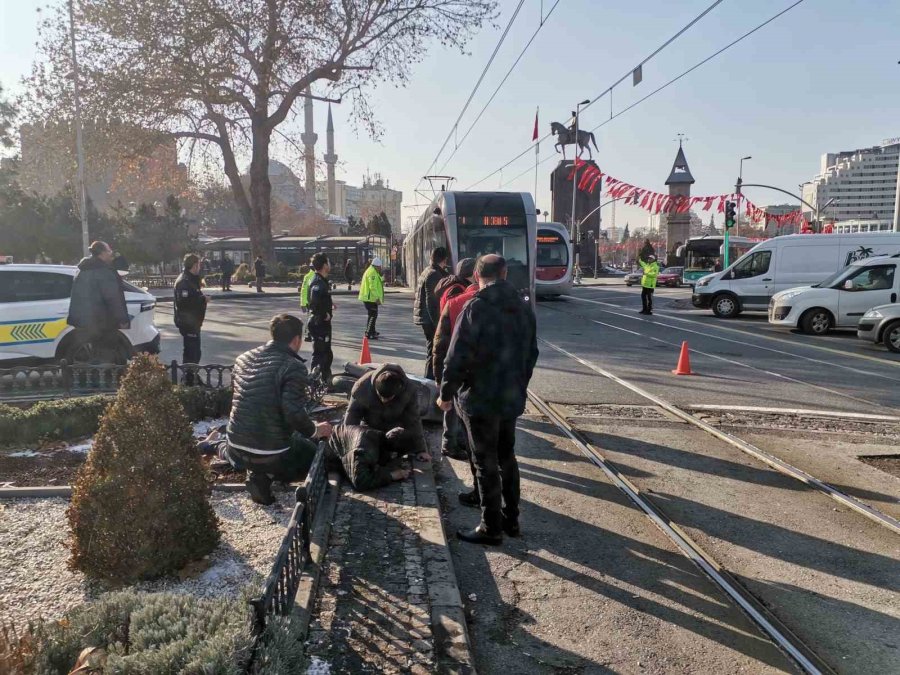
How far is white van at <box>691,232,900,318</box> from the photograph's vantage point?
1862 centimetres

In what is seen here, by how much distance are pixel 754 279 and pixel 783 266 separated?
91 cm

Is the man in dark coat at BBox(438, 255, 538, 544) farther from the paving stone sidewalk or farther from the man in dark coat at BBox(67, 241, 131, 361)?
the man in dark coat at BBox(67, 241, 131, 361)

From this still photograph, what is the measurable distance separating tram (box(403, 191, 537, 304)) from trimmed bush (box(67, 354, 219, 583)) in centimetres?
1196

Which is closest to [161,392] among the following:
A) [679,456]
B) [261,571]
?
[261,571]

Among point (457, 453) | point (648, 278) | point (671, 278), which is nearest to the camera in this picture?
point (457, 453)

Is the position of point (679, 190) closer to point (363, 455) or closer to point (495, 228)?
point (495, 228)

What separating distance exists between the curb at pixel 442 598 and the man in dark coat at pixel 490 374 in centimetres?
33

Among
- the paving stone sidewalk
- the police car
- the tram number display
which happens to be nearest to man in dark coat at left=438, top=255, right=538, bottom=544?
the paving stone sidewalk

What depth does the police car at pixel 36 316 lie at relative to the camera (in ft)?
29.3

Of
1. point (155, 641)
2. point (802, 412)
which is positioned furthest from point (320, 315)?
point (155, 641)

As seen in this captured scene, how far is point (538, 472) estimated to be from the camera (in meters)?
5.77

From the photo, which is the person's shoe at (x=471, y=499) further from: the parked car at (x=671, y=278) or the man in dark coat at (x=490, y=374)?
the parked car at (x=671, y=278)

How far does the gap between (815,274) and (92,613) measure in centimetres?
2071

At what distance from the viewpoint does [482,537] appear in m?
4.35
